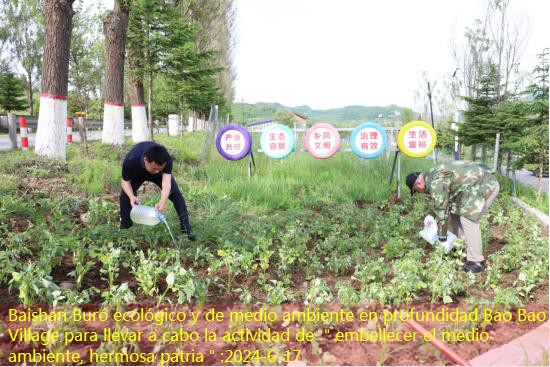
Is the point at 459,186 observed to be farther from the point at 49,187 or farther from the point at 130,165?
the point at 49,187

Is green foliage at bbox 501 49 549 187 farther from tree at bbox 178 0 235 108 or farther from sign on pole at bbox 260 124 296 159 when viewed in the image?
tree at bbox 178 0 235 108

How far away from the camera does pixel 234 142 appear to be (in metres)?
7.57

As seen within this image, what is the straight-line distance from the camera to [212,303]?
122 inches

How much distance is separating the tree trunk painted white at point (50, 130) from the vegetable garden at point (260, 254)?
Answer: 31 centimetres

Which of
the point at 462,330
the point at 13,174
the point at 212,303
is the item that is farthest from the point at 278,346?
the point at 13,174

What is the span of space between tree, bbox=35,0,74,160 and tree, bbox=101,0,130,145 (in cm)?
204

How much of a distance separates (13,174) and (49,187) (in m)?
0.82

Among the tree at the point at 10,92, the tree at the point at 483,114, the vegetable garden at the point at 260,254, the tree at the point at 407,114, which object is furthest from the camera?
the tree at the point at 407,114

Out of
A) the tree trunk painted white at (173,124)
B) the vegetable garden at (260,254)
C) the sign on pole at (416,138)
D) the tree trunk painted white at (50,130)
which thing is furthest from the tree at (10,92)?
the sign on pole at (416,138)

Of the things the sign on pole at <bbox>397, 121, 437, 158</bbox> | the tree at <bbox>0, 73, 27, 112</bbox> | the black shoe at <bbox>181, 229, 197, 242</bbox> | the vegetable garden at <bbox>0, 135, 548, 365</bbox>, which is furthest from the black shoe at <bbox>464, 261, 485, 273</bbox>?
the tree at <bbox>0, 73, 27, 112</bbox>

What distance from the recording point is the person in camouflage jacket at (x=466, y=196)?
413 cm

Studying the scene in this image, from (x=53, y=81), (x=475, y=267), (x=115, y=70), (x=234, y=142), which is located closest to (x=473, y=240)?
(x=475, y=267)

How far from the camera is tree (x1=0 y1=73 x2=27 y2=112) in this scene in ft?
82.0

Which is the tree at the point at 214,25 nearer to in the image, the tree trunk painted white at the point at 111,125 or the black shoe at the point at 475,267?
the tree trunk painted white at the point at 111,125
